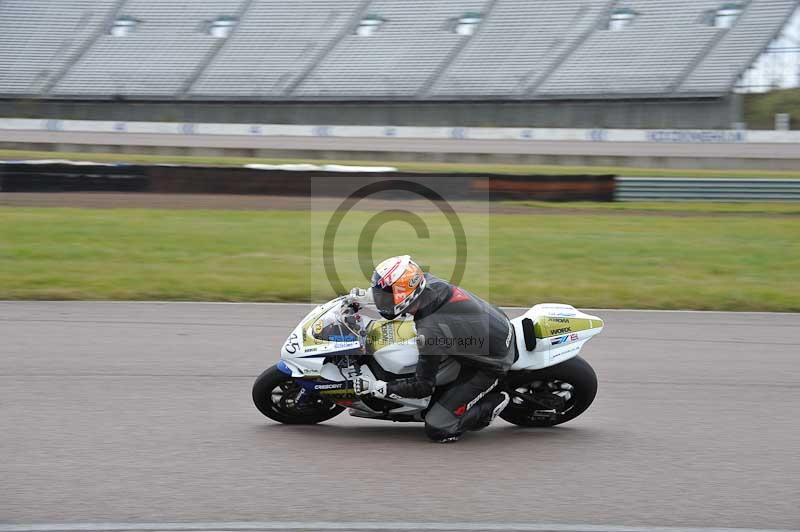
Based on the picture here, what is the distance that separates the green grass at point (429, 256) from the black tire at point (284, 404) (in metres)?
5.25

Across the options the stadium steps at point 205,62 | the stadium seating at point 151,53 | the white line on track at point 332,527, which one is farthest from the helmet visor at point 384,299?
the stadium seating at point 151,53

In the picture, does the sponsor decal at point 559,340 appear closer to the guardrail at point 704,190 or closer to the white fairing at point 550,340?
the white fairing at point 550,340

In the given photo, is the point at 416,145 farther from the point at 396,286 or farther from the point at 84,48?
the point at 396,286

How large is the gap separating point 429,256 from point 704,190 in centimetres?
852

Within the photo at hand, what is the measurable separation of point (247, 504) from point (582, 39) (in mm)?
38066

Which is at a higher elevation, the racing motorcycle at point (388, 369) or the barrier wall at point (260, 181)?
the barrier wall at point (260, 181)

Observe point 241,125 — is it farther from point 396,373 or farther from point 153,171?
point 396,373

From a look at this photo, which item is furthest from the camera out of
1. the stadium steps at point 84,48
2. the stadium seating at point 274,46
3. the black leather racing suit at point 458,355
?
the stadium steps at point 84,48

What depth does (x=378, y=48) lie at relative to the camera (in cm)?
4222

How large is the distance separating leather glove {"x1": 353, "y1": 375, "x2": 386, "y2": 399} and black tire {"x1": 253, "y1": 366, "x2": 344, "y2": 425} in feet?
1.05

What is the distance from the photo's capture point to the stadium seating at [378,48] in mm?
38000

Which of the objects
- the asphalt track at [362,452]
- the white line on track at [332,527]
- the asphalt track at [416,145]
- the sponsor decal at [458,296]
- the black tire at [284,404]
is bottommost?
the white line on track at [332,527]

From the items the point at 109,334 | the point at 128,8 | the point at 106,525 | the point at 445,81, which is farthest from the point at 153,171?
the point at 128,8

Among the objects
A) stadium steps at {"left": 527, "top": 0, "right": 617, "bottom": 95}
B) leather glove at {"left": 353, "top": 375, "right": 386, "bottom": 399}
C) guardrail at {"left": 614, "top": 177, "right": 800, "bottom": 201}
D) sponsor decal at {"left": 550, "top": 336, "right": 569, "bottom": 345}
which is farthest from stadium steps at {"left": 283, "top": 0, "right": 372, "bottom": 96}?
Answer: leather glove at {"left": 353, "top": 375, "right": 386, "bottom": 399}
